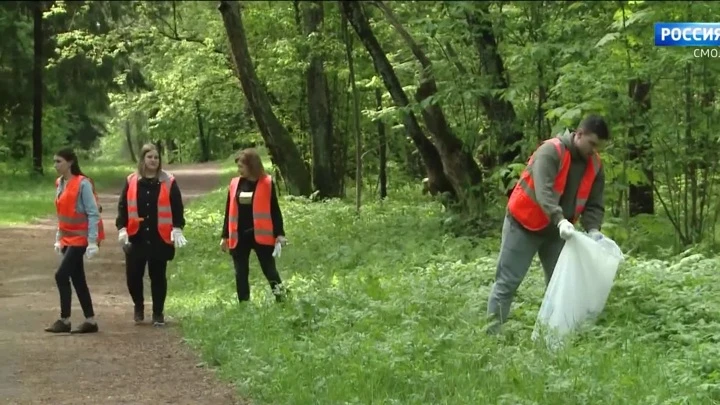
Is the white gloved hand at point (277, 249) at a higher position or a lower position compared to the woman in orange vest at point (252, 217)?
lower

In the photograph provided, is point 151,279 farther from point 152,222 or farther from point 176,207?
point 176,207

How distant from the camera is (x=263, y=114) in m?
22.0

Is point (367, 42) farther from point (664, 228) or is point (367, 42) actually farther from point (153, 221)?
point (153, 221)

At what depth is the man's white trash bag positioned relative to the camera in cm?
755

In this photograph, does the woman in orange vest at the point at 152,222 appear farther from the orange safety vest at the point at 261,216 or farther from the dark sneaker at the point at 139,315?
the orange safety vest at the point at 261,216

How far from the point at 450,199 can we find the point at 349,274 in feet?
18.1

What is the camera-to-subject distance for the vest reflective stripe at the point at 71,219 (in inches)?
395

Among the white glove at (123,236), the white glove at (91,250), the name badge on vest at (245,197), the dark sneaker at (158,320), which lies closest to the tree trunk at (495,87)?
the name badge on vest at (245,197)

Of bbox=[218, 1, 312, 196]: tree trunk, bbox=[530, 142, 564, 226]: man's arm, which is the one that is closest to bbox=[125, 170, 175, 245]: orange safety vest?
bbox=[530, 142, 564, 226]: man's arm

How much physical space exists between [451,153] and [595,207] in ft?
29.0

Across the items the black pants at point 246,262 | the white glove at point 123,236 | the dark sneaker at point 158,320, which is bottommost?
the dark sneaker at point 158,320

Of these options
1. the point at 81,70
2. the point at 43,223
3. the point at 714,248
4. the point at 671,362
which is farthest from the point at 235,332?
the point at 81,70

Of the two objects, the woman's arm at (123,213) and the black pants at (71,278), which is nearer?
the black pants at (71,278)

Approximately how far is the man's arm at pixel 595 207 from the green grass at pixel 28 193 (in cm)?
1813
